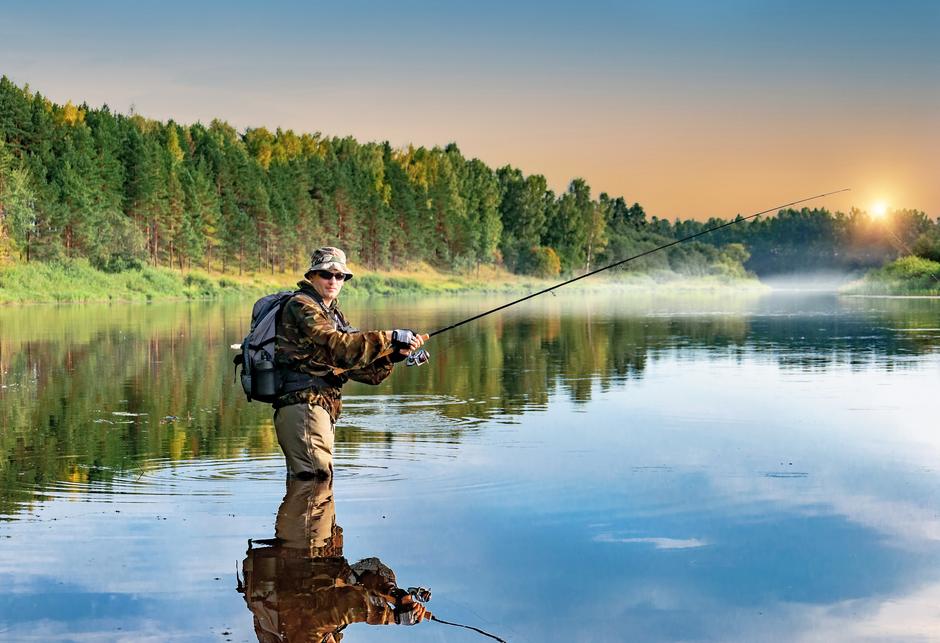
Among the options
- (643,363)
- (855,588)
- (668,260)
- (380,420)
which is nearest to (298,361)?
(855,588)

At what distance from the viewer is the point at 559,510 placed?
877 cm

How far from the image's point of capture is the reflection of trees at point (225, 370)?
1215 centimetres

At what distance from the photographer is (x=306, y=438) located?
364 inches

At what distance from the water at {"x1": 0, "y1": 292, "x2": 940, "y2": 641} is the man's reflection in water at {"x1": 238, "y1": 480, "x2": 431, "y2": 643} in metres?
0.03

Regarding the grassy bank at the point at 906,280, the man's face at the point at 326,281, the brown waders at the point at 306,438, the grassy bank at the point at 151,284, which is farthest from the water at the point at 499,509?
the grassy bank at the point at 906,280

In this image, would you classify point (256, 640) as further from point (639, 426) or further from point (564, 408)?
point (564, 408)

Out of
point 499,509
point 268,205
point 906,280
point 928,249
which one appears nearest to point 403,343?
point 499,509

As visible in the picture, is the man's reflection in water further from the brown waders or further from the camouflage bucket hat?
the camouflage bucket hat

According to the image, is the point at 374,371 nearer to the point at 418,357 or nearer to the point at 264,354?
the point at 418,357

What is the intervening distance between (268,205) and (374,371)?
9987 centimetres

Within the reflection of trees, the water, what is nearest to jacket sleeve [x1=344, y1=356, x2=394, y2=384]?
the water

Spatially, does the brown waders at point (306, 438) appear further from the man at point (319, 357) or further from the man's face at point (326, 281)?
the man's face at point (326, 281)

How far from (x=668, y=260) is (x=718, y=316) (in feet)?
420

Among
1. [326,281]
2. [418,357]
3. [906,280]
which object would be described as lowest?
[418,357]
